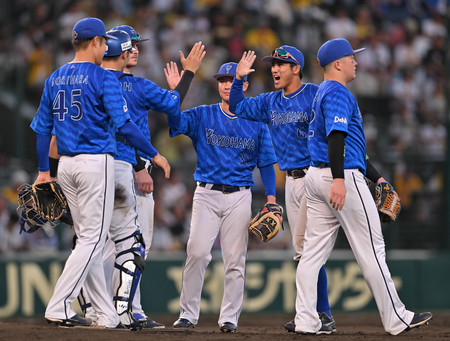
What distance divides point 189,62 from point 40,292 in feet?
15.8

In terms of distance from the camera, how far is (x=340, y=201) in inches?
231

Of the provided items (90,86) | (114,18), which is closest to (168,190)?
(114,18)

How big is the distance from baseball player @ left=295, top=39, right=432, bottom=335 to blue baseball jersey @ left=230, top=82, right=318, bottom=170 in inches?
23.4

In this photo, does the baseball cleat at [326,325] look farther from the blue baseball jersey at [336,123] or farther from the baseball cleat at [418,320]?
the blue baseball jersey at [336,123]

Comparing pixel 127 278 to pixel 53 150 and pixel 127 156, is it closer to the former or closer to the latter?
pixel 127 156

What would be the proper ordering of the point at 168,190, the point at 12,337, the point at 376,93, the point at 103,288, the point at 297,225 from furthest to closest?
the point at 376,93 < the point at 168,190 < the point at 297,225 < the point at 103,288 < the point at 12,337

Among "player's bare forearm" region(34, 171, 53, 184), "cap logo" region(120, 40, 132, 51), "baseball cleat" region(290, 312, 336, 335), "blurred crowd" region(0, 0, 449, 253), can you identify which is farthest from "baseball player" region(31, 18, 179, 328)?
"blurred crowd" region(0, 0, 449, 253)

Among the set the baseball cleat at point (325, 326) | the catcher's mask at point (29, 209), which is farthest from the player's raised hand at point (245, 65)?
the baseball cleat at point (325, 326)

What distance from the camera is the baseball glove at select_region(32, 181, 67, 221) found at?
20.1 feet

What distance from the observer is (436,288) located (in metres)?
11.1

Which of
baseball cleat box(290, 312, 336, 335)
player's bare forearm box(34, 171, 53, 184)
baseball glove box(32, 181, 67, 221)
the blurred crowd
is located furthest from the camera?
the blurred crowd

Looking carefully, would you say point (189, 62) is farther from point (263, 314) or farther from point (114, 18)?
point (114, 18)

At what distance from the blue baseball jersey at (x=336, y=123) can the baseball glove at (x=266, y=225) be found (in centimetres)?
98

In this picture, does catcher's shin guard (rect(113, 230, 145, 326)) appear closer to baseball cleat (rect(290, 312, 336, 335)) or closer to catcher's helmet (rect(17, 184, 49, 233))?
catcher's helmet (rect(17, 184, 49, 233))
